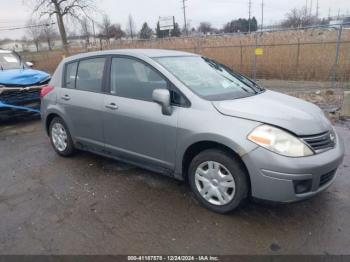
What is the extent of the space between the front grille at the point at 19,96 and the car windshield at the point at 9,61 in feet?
4.24

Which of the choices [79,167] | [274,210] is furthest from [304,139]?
[79,167]

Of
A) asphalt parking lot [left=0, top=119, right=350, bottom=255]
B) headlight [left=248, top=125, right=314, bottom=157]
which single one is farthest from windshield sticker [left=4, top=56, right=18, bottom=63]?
headlight [left=248, top=125, right=314, bottom=157]

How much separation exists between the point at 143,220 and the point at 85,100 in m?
1.93

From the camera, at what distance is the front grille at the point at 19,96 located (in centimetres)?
665

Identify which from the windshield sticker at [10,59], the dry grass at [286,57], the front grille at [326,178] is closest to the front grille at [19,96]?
the windshield sticker at [10,59]

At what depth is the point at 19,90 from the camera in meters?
6.83

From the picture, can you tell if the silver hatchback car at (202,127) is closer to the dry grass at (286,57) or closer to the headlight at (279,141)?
the headlight at (279,141)

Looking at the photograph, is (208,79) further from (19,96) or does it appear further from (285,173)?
(19,96)

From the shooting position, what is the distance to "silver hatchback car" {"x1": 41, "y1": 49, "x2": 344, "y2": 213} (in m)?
2.59

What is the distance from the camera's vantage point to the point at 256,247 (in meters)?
2.49

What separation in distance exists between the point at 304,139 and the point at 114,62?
2.47 meters

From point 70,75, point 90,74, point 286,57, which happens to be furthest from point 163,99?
point 286,57

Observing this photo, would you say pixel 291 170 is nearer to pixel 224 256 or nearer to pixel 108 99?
pixel 224 256

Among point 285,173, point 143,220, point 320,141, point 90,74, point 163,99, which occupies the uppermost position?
point 90,74
